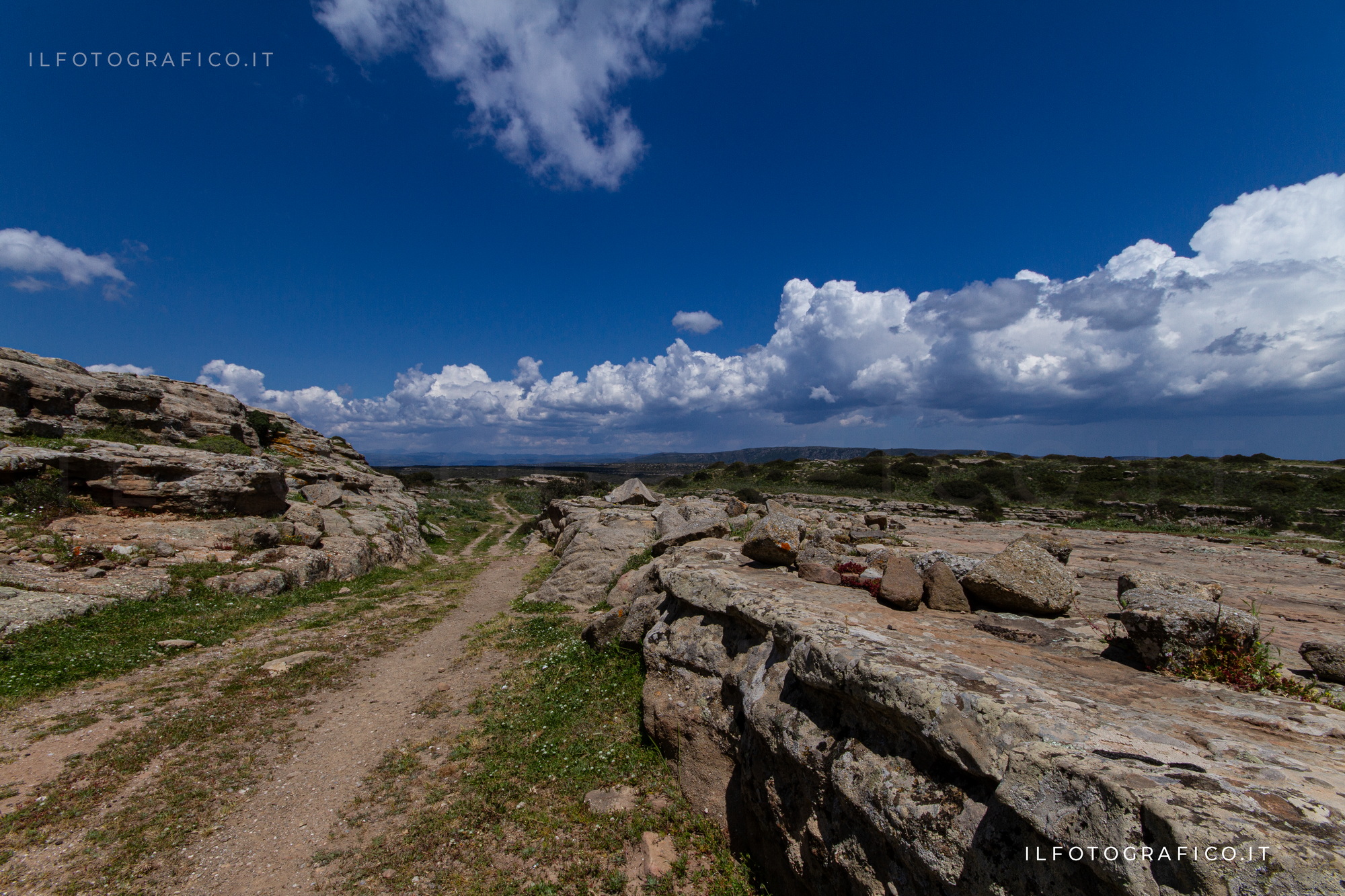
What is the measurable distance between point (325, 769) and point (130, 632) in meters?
8.01

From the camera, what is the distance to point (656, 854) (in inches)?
225

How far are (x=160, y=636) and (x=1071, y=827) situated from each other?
16.4 metres

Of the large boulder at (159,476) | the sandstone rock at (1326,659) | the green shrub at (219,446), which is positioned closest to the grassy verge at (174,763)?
the large boulder at (159,476)

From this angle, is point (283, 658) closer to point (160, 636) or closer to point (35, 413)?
point (160, 636)

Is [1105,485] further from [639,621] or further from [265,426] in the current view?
[265,426]

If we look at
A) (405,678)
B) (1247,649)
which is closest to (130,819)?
(405,678)

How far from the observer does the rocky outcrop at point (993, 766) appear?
2.55 m

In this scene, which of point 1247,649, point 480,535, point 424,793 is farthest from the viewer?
point 480,535

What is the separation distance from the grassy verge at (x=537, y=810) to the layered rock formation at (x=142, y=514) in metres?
10.6

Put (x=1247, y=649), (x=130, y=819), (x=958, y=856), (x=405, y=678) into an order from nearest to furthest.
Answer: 1. (x=958, y=856)
2. (x=1247, y=649)
3. (x=130, y=819)
4. (x=405, y=678)

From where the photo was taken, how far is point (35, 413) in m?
19.9

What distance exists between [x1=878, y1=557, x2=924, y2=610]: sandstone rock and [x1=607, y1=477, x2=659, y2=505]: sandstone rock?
23.4 metres

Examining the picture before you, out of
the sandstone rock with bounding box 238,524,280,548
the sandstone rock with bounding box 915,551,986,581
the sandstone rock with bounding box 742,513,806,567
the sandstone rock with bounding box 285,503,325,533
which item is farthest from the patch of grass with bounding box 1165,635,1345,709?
the sandstone rock with bounding box 285,503,325,533

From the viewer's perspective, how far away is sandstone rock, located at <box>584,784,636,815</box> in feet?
21.2
